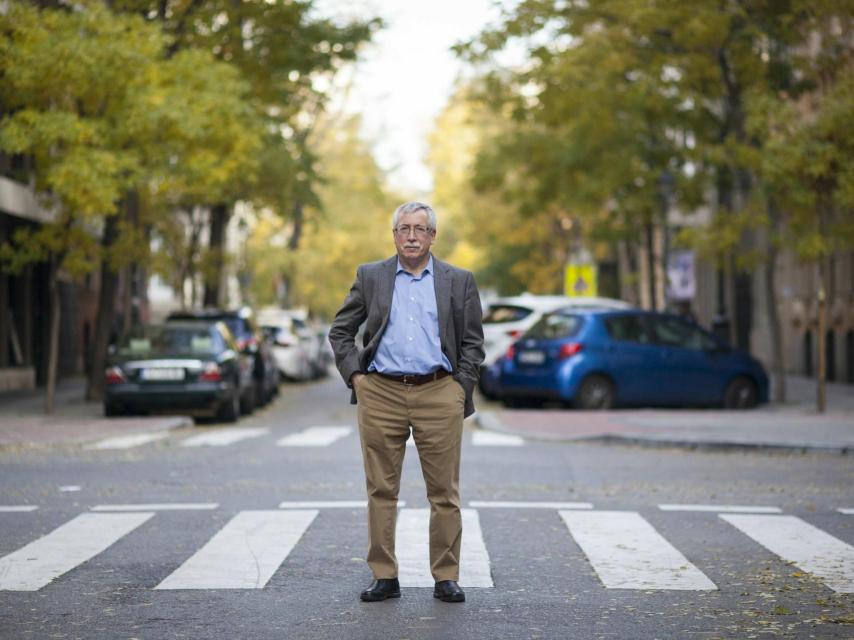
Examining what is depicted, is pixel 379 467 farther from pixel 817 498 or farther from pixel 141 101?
pixel 141 101

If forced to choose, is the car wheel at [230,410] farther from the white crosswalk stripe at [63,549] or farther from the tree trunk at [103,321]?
the white crosswalk stripe at [63,549]

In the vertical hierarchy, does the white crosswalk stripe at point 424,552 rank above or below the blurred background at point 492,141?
below

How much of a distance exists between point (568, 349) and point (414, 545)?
46.3 ft

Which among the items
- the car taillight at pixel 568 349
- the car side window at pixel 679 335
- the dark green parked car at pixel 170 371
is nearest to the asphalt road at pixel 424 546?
the dark green parked car at pixel 170 371

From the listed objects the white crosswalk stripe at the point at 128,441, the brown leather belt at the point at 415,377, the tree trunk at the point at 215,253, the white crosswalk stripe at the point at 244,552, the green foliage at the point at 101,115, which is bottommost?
the white crosswalk stripe at the point at 128,441

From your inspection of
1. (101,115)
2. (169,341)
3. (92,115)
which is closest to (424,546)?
(169,341)

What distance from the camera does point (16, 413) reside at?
24359 millimetres

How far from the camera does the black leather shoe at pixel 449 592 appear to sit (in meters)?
7.36

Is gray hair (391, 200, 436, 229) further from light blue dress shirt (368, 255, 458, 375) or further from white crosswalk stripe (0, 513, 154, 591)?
white crosswalk stripe (0, 513, 154, 591)

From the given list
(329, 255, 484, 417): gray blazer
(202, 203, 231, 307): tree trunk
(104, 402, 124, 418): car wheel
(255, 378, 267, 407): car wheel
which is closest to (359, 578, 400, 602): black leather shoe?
(329, 255, 484, 417): gray blazer

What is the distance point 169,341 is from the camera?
21984 millimetres

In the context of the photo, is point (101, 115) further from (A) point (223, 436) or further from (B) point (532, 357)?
(B) point (532, 357)

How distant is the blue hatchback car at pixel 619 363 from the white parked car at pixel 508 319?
119 centimetres

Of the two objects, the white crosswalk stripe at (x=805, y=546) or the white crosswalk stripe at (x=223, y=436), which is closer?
the white crosswalk stripe at (x=805, y=546)
